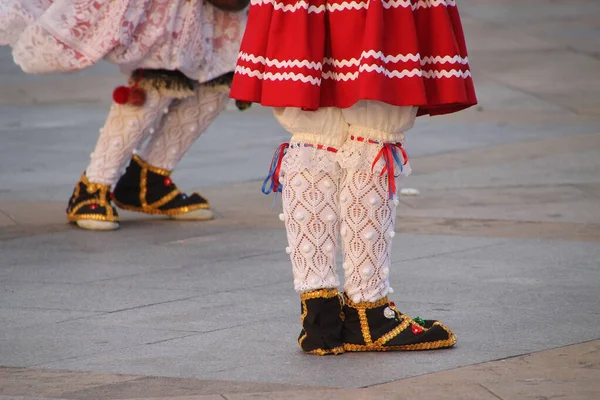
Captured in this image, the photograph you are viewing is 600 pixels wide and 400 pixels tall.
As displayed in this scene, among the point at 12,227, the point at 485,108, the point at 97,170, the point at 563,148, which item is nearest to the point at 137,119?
the point at 97,170

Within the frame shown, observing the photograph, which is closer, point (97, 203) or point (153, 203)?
point (97, 203)

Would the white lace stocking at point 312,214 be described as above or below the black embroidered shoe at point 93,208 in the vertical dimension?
above

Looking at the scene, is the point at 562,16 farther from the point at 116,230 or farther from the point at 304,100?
the point at 304,100

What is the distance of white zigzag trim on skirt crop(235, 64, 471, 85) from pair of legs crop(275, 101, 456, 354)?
103 millimetres

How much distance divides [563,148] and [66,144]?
10.8 ft

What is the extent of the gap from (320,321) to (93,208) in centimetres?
233

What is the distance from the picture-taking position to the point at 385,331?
383cm

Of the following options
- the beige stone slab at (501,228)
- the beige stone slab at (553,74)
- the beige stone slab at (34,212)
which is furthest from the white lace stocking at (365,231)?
the beige stone slab at (553,74)

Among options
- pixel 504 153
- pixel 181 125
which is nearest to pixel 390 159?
pixel 181 125

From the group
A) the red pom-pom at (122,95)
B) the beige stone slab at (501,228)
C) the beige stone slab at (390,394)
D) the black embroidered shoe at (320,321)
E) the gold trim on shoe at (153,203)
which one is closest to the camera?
the beige stone slab at (390,394)

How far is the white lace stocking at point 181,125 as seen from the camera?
5.96 meters

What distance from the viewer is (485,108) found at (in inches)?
381

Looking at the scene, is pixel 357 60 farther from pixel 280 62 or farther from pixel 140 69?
pixel 140 69

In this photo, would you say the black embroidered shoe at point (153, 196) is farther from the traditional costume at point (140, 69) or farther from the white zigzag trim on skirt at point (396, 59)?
the white zigzag trim on skirt at point (396, 59)
